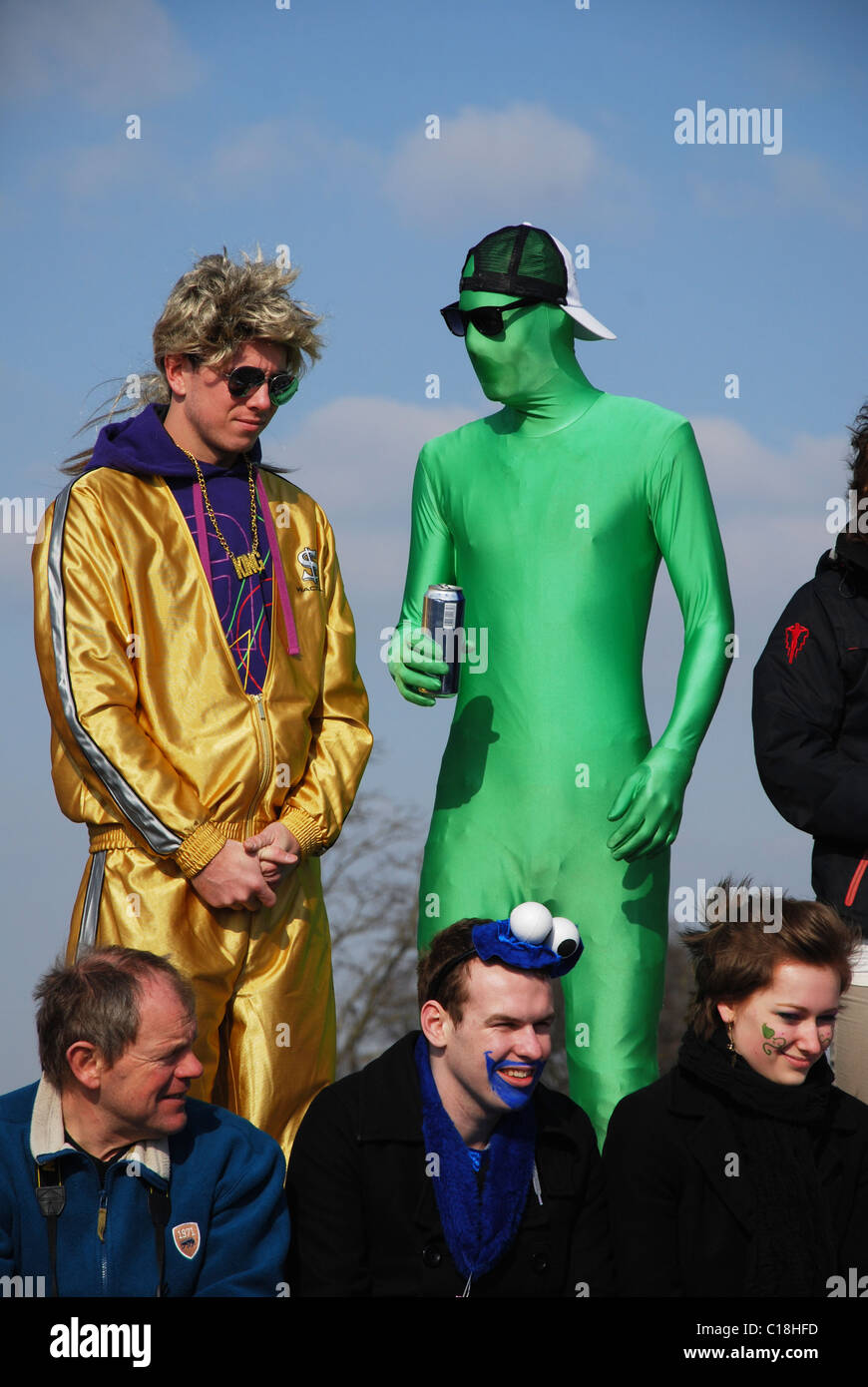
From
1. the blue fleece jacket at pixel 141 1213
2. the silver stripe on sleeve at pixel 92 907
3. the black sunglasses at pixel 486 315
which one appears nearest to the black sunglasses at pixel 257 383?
the black sunglasses at pixel 486 315

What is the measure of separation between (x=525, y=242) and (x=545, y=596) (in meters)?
0.92

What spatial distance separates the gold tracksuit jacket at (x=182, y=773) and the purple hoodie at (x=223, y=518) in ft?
0.12

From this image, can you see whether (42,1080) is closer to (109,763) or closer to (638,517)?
(109,763)

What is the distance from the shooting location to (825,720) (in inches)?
214

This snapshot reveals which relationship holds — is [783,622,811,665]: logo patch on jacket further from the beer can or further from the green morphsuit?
the beer can

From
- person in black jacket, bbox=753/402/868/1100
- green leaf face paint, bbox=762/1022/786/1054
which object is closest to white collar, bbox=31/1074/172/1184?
green leaf face paint, bbox=762/1022/786/1054

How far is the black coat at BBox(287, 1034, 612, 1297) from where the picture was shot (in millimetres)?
4586

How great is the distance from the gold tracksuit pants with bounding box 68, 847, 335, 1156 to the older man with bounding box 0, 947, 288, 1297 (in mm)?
564

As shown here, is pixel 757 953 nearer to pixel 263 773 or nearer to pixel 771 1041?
pixel 771 1041

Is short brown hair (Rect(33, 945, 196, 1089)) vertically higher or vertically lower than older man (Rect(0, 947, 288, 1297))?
higher

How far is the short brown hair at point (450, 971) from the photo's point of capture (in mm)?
4645

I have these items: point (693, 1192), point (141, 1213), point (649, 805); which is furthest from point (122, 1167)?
point (649, 805)

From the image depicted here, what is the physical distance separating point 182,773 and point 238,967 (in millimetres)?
494

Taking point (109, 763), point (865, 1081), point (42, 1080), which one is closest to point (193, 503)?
point (109, 763)
